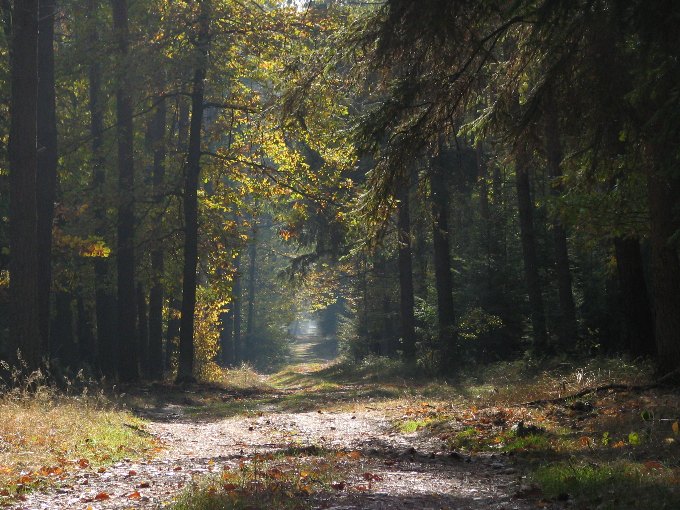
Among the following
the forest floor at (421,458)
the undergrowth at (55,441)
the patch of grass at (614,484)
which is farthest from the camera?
the undergrowth at (55,441)

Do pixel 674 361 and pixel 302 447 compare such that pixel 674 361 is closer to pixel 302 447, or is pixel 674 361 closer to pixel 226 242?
pixel 302 447

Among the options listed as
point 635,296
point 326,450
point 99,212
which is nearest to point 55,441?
point 326,450

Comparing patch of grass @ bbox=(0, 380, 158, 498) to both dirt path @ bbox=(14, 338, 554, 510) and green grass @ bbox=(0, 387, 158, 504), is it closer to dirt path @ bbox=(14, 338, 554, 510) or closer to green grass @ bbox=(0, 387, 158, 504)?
green grass @ bbox=(0, 387, 158, 504)

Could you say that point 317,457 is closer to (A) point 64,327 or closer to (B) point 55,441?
(B) point 55,441

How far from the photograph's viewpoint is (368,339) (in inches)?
1751

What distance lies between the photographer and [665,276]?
11.1 meters

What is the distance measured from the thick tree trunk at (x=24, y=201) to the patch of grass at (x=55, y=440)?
1.87 meters

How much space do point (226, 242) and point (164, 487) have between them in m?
17.4

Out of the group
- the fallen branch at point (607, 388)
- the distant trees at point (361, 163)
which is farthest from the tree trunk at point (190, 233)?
the fallen branch at point (607, 388)

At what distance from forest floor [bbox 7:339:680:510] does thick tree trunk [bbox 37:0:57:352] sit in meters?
4.65

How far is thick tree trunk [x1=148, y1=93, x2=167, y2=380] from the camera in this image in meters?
25.2

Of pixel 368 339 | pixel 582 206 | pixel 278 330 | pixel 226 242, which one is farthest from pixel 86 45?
pixel 278 330

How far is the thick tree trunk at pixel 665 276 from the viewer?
11070 mm

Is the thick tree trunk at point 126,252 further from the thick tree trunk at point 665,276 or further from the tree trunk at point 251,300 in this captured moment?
the tree trunk at point 251,300
